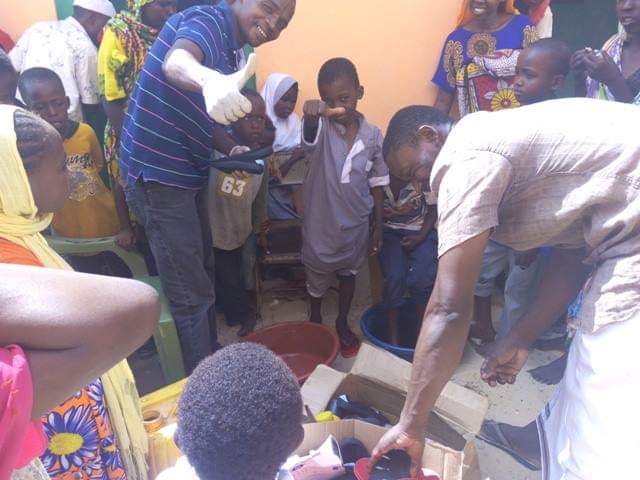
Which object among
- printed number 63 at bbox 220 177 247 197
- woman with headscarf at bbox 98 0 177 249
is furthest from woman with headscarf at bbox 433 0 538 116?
woman with headscarf at bbox 98 0 177 249

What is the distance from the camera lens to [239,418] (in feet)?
3.22

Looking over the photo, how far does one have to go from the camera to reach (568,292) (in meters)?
Answer: 1.76

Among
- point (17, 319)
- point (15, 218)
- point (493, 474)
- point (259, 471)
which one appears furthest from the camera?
point (493, 474)

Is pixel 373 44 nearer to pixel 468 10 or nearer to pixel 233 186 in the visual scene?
pixel 468 10

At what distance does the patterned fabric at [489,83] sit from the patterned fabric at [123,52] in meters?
1.87

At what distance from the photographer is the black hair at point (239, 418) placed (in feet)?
3.23

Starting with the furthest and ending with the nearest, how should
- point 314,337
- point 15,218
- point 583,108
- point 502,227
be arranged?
1. point 314,337
2. point 502,227
3. point 583,108
4. point 15,218

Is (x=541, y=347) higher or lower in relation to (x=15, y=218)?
lower

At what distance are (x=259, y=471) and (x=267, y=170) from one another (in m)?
2.41

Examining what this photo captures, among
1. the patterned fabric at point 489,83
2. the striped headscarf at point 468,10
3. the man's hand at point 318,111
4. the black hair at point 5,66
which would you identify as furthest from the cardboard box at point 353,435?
the striped headscarf at point 468,10

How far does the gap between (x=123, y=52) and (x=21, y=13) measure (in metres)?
0.79

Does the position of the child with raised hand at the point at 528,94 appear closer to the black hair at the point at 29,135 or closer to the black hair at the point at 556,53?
the black hair at the point at 556,53

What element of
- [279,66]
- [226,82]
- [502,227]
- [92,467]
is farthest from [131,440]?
[279,66]

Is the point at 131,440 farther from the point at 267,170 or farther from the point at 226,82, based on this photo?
the point at 267,170
